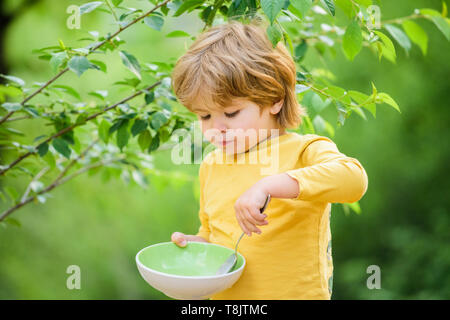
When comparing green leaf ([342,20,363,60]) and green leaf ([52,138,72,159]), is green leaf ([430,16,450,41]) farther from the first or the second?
green leaf ([52,138,72,159])

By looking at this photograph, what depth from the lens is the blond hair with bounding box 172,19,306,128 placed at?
0.88 metres

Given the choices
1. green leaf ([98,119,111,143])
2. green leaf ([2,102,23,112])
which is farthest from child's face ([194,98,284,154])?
green leaf ([2,102,23,112])

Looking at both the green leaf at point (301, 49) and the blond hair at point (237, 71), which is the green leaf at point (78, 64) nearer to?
the blond hair at point (237, 71)

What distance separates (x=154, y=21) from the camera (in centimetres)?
98

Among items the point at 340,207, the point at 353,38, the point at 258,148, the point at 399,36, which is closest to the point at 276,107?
the point at 258,148

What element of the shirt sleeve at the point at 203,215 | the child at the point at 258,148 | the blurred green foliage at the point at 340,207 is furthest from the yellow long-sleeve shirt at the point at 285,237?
the blurred green foliage at the point at 340,207

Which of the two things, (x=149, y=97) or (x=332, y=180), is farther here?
(x=149, y=97)

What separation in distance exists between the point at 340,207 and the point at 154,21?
218cm

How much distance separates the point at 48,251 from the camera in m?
2.93

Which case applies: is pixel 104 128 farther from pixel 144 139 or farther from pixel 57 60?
pixel 57 60

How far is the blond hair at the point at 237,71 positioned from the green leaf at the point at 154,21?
10 centimetres

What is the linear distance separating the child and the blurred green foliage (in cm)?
180

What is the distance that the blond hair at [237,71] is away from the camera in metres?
0.88

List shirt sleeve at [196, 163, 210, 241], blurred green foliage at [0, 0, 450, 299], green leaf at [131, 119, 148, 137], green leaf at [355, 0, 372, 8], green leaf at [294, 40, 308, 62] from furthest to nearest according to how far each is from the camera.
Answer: blurred green foliage at [0, 0, 450, 299] < green leaf at [294, 40, 308, 62] < green leaf at [131, 119, 148, 137] < shirt sleeve at [196, 163, 210, 241] < green leaf at [355, 0, 372, 8]
